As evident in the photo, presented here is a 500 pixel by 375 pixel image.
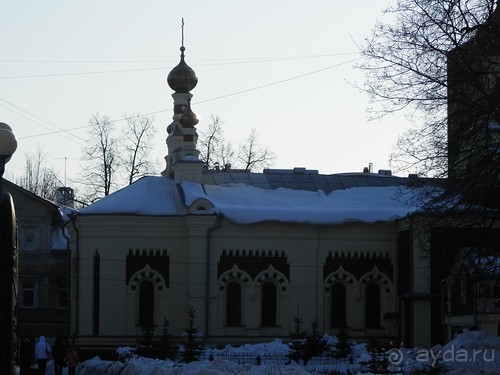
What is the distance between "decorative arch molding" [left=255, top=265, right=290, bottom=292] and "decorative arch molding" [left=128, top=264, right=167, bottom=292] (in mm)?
3256

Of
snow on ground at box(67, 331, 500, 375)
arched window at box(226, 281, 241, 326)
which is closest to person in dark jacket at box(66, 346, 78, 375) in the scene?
snow on ground at box(67, 331, 500, 375)

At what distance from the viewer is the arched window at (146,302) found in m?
37.9

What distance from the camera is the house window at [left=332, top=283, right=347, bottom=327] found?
3872 cm

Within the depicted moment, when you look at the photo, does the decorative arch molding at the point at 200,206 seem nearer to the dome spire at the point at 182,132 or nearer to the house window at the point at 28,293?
the dome spire at the point at 182,132

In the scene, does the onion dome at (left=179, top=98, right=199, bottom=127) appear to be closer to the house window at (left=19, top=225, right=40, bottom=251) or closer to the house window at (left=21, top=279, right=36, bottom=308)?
the house window at (left=19, top=225, right=40, bottom=251)

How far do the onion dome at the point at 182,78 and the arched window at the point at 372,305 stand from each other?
454 inches

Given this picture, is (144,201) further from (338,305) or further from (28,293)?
(28,293)

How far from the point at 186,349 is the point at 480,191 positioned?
12036 millimetres

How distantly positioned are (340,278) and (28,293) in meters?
15.7

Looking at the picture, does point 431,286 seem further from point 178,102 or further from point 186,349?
point 178,102

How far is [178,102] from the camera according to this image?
45.5 metres

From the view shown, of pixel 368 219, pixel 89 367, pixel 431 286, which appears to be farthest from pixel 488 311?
pixel 89 367

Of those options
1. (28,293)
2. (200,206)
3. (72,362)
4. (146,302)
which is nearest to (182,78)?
(200,206)

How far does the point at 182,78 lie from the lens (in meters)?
44.8
